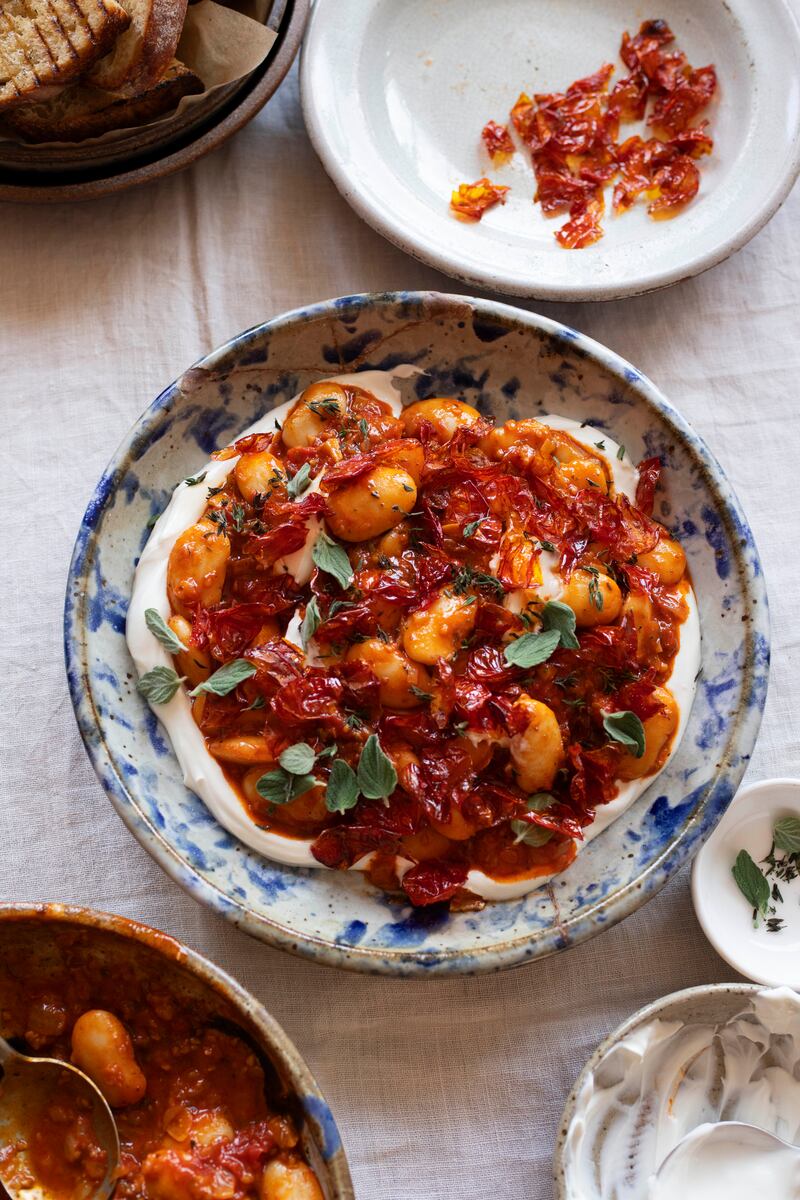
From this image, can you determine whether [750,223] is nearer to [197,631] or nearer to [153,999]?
[197,631]

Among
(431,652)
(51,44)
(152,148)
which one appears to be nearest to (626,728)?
(431,652)

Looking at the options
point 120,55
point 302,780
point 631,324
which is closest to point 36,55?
point 120,55

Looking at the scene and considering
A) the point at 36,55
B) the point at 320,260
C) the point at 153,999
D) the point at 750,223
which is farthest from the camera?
the point at 320,260

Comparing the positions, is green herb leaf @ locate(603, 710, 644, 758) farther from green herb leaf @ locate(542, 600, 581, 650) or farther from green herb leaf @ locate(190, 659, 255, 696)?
green herb leaf @ locate(190, 659, 255, 696)

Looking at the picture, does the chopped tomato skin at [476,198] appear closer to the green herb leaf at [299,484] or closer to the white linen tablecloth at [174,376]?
the white linen tablecloth at [174,376]

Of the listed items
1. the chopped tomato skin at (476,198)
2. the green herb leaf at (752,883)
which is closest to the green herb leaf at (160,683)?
the green herb leaf at (752,883)

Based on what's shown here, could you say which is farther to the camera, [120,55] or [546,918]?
[120,55]

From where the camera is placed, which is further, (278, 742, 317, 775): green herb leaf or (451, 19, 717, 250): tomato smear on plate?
(451, 19, 717, 250): tomato smear on plate

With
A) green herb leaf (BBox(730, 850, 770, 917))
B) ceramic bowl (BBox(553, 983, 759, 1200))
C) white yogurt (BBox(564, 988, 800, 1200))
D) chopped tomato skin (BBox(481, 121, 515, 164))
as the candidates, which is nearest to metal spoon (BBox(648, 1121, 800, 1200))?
white yogurt (BBox(564, 988, 800, 1200))
